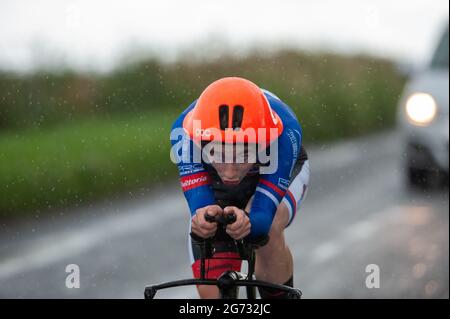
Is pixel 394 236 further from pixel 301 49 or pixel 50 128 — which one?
pixel 301 49

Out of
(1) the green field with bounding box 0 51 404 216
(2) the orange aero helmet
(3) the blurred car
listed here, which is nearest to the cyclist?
(2) the orange aero helmet

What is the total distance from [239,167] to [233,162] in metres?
0.04

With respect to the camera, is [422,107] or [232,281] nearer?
[232,281]

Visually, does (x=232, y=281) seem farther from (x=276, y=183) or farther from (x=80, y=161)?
(x=80, y=161)

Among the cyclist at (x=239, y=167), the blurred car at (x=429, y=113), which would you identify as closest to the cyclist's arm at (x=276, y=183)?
the cyclist at (x=239, y=167)

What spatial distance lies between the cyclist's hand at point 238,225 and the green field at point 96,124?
7285mm

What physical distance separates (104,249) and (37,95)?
575 centimetres

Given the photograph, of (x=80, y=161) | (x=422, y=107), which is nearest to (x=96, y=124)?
(x=80, y=161)

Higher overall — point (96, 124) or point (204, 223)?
point (96, 124)

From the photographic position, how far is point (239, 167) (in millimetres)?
3262

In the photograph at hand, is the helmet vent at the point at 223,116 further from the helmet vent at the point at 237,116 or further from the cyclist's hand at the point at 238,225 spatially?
the cyclist's hand at the point at 238,225

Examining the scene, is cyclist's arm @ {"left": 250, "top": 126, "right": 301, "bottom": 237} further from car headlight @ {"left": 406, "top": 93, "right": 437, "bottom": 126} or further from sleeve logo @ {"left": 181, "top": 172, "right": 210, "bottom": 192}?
car headlight @ {"left": 406, "top": 93, "right": 437, "bottom": 126}

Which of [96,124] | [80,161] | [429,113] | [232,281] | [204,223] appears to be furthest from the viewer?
[96,124]

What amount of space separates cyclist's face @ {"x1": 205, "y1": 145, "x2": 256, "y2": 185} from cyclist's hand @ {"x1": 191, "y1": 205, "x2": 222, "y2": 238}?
18 centimetres
